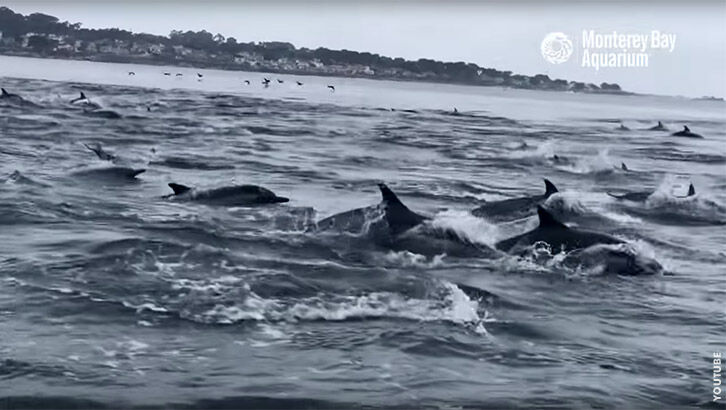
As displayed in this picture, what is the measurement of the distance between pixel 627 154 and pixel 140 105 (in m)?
2.65

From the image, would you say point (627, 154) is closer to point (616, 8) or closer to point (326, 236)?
point (616, 8)

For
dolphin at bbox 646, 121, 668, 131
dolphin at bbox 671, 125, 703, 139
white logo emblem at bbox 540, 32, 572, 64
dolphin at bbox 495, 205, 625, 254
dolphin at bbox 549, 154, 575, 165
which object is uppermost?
white logo emblem at bbox 540, 32, 572, 64

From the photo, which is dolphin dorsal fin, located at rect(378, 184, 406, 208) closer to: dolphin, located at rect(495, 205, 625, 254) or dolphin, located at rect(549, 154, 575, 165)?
dolphin, located at rect(495, 205, 625, 254)

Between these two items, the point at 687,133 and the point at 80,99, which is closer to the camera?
the point at 687,133

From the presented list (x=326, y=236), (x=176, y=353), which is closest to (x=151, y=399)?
(x=176, y=353)

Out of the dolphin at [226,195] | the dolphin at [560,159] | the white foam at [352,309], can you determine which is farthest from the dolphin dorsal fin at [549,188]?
the dolphin at [226,195]

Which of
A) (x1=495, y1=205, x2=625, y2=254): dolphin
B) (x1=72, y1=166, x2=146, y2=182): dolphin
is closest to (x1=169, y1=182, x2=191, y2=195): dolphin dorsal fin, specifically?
(x1=72, y1=166, x2=146, y2=182): dolphin

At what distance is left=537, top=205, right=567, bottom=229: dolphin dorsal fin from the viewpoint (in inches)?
163

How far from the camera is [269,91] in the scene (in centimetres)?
452

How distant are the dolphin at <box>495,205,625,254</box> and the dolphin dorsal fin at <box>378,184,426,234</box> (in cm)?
54

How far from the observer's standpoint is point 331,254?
4090mm

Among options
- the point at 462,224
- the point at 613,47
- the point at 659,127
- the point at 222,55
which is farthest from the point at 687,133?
the point at 222,55

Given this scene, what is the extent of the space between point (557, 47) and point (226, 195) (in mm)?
1881

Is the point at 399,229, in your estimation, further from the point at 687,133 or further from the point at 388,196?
the point at 687,133
